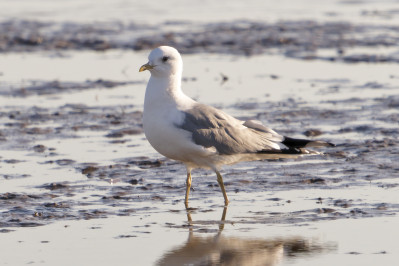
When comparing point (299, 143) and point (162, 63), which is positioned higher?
point (162, 63)

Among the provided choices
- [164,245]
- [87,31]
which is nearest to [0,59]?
[87,31]

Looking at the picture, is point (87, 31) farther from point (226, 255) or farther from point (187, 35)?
point (226, 255)

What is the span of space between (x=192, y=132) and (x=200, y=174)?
1343mm

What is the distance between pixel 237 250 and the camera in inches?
256

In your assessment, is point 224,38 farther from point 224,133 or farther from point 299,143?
point 224,133

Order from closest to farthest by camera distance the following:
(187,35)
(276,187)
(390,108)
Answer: (276,187)
(390,108)
(187,35)

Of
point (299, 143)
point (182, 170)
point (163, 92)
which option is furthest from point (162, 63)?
point (182, 170)

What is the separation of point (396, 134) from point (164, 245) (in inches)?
179

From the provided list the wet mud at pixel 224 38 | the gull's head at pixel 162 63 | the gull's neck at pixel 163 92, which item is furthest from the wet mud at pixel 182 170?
the wet mud at pixel 224 38

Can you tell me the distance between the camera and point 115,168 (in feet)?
30.1

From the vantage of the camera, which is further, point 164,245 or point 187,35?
point 187,35

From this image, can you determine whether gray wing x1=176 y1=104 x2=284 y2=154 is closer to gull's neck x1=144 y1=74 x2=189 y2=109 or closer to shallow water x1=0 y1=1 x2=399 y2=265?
gull's neck x1=144 y1=74 x2=189 y2=109

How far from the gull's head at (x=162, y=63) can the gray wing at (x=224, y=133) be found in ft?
1.23

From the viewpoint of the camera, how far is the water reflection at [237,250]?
20.6 ft
